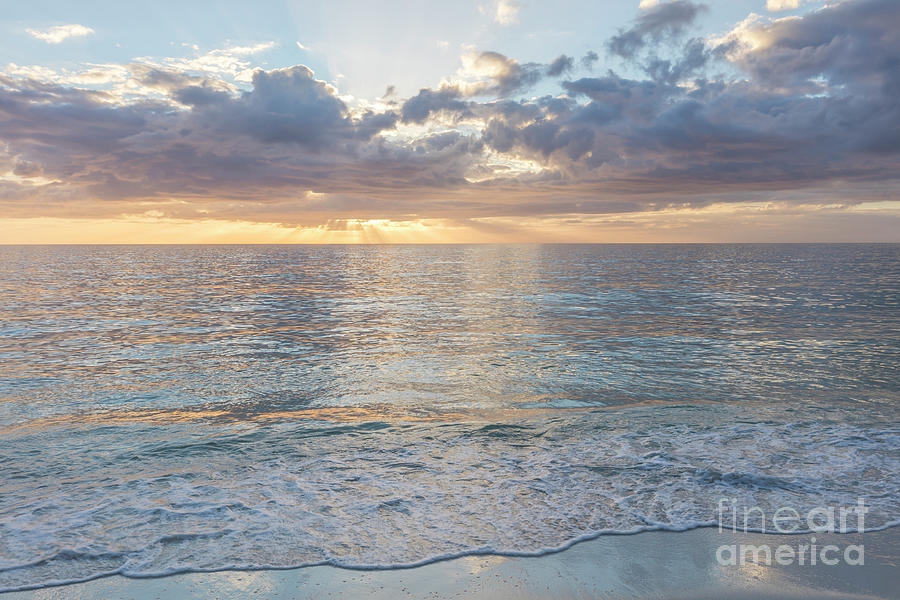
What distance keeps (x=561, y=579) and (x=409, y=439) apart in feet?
19.3

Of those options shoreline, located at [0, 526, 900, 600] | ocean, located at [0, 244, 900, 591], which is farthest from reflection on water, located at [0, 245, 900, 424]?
shoreline, located at [0, 526, 900, 600]

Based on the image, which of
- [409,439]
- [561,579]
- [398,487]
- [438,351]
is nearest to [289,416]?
[409,439]

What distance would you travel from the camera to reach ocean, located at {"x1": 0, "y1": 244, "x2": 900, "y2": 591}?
773cm

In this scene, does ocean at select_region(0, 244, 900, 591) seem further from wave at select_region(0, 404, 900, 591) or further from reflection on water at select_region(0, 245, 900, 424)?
reflection on water at select_region(0, 245, 900, 424)

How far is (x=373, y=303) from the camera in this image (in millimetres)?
42656

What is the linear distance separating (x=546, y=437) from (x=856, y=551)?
597 cm

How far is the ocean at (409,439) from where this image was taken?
25.4 feet

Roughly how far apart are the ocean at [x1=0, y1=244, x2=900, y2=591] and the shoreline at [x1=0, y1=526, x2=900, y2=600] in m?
0.25

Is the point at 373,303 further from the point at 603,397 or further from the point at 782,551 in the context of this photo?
the point at 782,551

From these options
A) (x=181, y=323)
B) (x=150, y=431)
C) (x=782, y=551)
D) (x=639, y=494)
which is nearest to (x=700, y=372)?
(x=639, y=494)

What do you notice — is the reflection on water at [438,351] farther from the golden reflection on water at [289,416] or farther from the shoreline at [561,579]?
the shoreline at [561,579]

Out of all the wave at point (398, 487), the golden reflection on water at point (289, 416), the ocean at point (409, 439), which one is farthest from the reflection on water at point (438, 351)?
the wave at point (398, 487)

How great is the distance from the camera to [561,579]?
650 centimetres

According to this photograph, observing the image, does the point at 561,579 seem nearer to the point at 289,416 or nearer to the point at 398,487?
the point at 398,487
